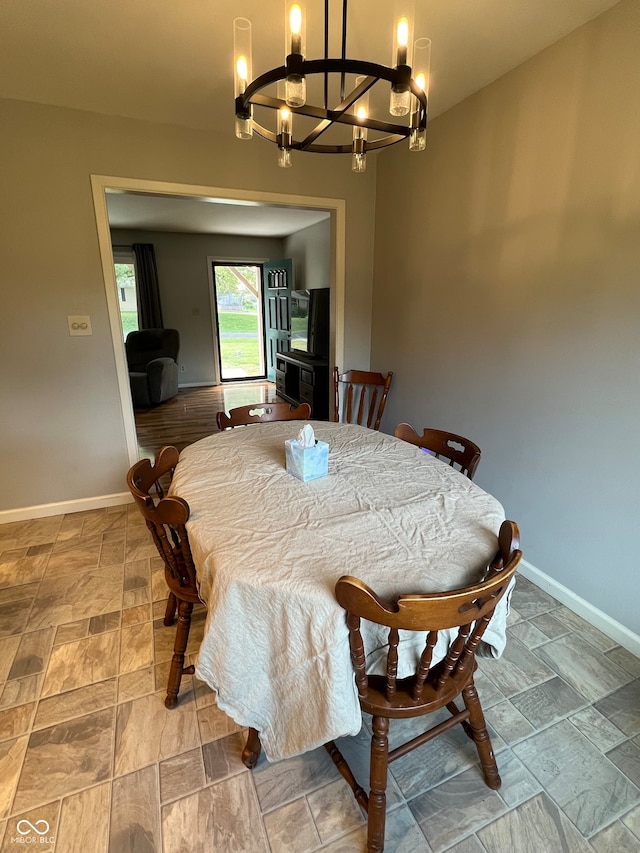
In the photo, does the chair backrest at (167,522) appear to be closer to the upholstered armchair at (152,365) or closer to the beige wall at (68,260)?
the beige wall at (68,260)

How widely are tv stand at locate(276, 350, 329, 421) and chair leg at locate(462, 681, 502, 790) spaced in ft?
10.9

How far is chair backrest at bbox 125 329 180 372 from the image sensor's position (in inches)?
234

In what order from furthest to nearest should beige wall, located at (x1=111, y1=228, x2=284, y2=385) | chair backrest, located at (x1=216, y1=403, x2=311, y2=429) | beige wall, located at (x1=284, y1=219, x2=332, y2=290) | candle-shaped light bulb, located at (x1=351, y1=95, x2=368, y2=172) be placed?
1. beige wall, located at (x1=111, y1=228, x2=284, y2=385)
2. beige wall, located at (x1=284, y1=219, x2=332, y2=290)
3. chair backrest, located at (x1=216, y1=403, x2=311, y2=429)
4. candle-shaped light bulb, located at (x1=351, y1=95, x2=368, y2=172)

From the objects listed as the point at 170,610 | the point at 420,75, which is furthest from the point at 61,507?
the point at 420,75

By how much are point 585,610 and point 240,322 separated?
7.10m

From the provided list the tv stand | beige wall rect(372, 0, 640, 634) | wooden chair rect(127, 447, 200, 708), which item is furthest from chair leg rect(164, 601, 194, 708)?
the tv stand

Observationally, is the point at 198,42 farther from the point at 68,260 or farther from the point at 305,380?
the point at 305,380

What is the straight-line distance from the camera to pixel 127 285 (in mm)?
6805

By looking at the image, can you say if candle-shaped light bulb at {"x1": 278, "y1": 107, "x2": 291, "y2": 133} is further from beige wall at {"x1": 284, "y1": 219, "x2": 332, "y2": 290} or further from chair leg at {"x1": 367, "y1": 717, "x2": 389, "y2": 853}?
beige wall at {"x1": 284, "y1": 219, "x2": 332, "y2": 290}

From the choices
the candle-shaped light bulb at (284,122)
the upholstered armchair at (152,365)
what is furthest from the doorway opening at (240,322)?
the candle-shaped light bulb at (284,122)

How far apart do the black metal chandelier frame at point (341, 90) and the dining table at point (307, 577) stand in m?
1.17

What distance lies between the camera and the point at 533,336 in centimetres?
201

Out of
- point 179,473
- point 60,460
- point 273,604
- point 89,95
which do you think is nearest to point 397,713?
point 273,604

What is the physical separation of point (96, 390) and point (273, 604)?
2381mm
